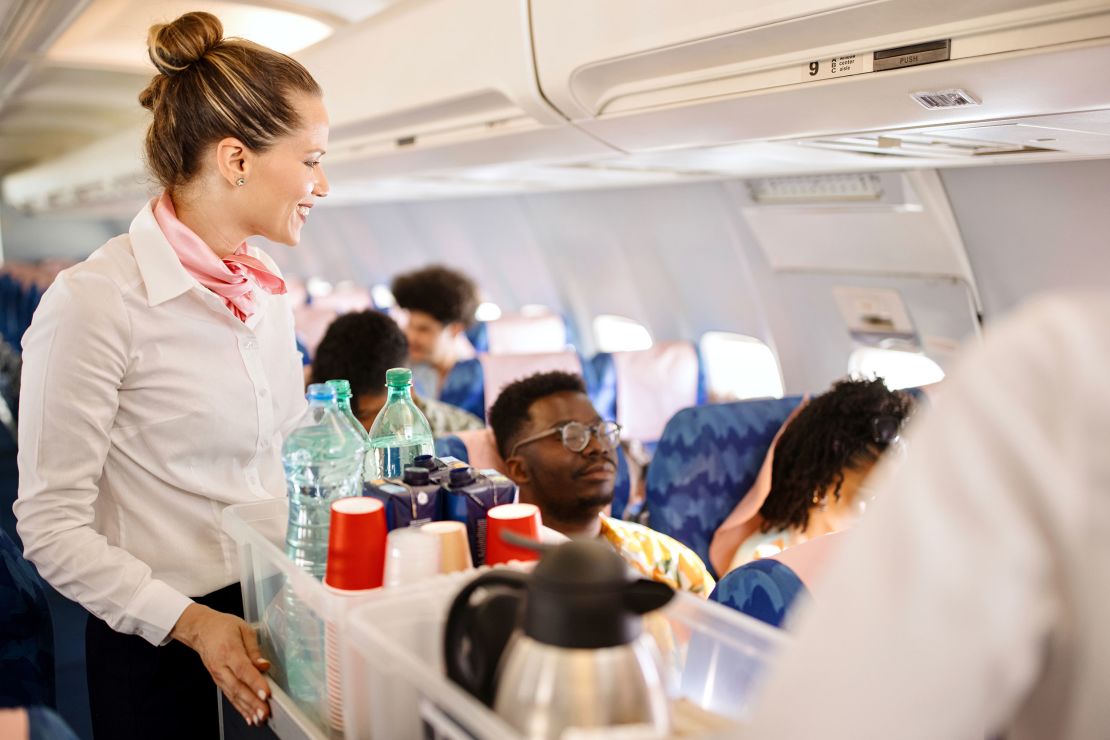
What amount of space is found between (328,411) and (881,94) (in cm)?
121

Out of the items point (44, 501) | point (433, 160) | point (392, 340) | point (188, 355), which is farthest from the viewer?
point (433, 160)

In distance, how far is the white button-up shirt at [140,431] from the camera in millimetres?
1473

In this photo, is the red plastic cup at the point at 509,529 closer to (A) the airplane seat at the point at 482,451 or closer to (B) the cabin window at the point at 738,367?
(A) the airplane seat at the point at 482,451

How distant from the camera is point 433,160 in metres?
3.85

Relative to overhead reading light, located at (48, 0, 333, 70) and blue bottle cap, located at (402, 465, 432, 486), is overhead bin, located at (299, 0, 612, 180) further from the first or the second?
blue bottle cap, located at (402, 465, 432, 486)

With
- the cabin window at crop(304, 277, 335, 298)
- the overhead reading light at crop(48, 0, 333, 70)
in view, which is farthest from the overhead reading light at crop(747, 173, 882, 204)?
the cabin window at crop(304, 277, 335, 298)

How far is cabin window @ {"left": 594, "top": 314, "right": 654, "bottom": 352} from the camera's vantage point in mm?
6254

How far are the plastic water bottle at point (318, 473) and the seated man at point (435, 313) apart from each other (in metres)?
3.09

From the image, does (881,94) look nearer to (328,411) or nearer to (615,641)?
(328,411)

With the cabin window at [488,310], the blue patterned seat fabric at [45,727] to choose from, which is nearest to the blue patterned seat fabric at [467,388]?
the blue patterned seat fabric at [45,727]

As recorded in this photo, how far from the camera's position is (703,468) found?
9.18 ft

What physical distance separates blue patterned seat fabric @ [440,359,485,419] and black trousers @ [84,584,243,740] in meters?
2.27

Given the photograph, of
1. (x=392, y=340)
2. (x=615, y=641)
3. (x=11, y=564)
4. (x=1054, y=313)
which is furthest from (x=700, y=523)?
(x=1054, y=313)

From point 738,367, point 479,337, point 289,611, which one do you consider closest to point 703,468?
point 289,611
